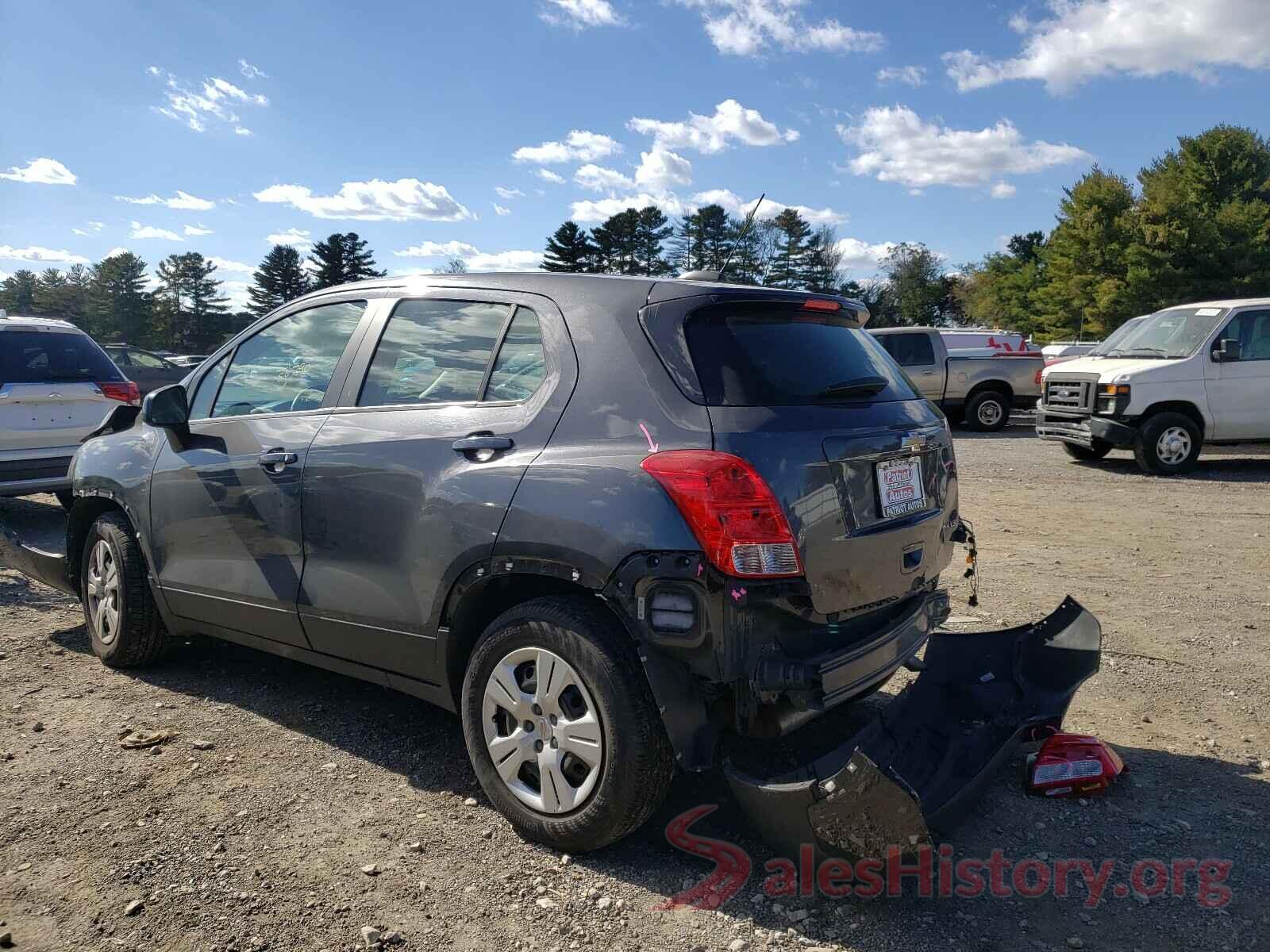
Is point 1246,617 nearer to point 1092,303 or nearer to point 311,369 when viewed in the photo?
point 311,369

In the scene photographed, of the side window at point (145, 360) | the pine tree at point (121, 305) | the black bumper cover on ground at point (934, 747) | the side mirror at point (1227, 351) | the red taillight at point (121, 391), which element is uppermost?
the pine tree at point (121, 305)

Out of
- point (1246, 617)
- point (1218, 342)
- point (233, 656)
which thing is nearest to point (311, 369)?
point (233, 656)

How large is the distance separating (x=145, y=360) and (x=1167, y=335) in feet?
70.1

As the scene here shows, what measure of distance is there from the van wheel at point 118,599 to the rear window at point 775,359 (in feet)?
10.4

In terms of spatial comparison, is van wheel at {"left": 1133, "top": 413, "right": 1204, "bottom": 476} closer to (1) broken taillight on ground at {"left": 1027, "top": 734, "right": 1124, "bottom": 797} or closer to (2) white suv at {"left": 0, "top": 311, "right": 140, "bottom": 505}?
(1) broken taillight on ground at {"left": 1027, "top": 734, "right": 1124, "bottom": 797}

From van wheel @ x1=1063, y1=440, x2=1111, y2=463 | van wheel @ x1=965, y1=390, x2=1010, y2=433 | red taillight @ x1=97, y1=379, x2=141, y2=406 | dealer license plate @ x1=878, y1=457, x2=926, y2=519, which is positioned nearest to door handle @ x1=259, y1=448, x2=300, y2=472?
dealer license plate @ x1=878, y1=457, x2=926, y2=519

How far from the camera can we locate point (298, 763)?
12.1 ft

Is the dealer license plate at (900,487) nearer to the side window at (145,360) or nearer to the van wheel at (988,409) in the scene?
the van wheel at (988,409)

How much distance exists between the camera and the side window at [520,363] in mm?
3186

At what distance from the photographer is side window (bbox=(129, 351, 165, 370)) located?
21922 mm

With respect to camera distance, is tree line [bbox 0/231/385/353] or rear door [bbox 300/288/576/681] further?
tree line [bbox 0/231/385/353]

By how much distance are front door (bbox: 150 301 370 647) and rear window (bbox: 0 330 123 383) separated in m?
4.83

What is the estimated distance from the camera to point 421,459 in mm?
3262

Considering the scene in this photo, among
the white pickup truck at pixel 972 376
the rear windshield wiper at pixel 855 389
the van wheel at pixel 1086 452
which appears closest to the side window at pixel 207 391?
the rear windshield wiper at pixel 855 389
